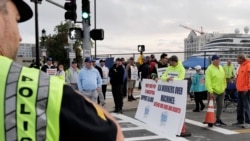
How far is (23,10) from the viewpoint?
54.7 inches

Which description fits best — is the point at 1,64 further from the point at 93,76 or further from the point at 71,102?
the point at 93,76

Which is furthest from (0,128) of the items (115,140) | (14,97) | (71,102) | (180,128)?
(180,128)

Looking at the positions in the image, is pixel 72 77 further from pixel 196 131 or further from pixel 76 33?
pixel 196 131

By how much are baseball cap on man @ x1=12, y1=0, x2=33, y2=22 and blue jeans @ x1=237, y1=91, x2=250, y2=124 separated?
8.98 meters

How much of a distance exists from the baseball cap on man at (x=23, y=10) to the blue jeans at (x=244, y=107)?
29.5 feet

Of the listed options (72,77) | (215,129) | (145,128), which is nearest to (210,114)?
(215,129)

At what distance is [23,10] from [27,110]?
0.42 metres

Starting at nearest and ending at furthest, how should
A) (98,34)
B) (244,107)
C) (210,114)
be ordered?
(210,114)
(244,107)
(98,34)

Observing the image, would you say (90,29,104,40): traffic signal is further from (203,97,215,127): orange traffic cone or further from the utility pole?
(203,97,215,127): orange traffic cone

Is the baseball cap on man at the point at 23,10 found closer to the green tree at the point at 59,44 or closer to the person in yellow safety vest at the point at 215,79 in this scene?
the person in yellow safety vest at the point at 215,79

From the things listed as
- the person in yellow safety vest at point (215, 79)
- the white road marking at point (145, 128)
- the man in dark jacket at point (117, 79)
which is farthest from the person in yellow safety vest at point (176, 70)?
the man in dark jacket at point (117, 79)

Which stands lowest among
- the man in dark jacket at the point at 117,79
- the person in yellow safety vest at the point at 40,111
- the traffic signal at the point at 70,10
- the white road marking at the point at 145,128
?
the white road marking at the point at 145,128

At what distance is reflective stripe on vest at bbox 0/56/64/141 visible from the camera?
113 centimetres

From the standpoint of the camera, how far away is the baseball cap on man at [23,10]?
135 cm
